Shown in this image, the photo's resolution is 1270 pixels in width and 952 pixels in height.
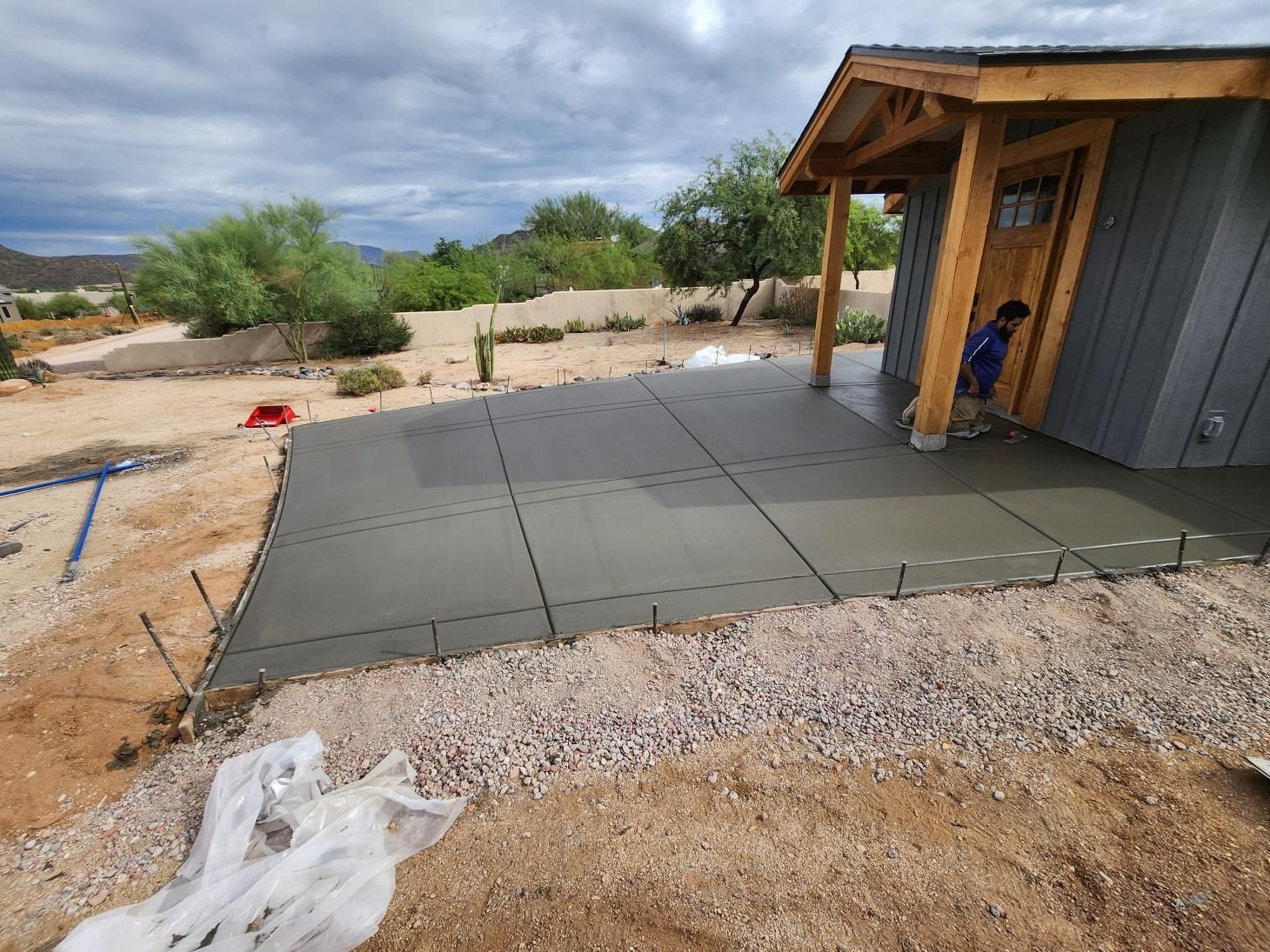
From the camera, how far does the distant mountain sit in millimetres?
63188

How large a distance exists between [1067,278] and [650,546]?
4.23 m

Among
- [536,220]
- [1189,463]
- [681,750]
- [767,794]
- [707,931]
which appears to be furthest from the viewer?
[536,220]

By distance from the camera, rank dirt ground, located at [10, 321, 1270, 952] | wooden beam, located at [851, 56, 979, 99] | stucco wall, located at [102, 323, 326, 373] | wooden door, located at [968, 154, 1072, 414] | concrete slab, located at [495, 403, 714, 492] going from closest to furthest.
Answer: dirt ground, located at [10, 321, 1270, 952] < wooden beam, located at [851, 56, 979, 99] < wooden door, located at [968, 154, 1072, 414] < concrete slab, located at [495, 403, 714, 492] < stucco wall, located at [102, 323, 326, 373]

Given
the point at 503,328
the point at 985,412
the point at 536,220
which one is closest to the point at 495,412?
the point at 985,412

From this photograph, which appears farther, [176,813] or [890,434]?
[890,434]

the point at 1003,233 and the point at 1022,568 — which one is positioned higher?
the point at 1003,233

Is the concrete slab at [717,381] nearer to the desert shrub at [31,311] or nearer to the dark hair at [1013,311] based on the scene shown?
the dark hair at [1013,311]

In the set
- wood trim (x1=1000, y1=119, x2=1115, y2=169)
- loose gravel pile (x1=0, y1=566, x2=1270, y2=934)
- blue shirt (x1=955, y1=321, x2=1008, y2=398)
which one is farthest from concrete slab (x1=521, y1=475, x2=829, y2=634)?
wood trim (x1=1000, y1=119, x2=1115, y2=169)

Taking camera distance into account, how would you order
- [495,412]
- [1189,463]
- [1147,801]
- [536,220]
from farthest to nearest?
[536,220], [495,412], [1189,463], [1147,801]

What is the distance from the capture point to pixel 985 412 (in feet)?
18.9

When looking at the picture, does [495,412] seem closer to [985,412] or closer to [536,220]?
[985,412]

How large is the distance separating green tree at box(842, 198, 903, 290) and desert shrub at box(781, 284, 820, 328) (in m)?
5.07

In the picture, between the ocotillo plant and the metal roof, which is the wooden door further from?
the ocotillo plant

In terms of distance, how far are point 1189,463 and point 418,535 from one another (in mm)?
6019
